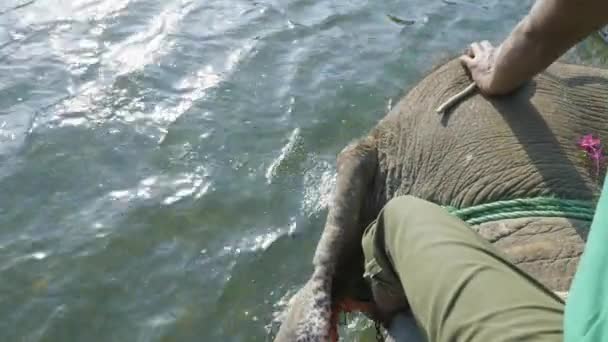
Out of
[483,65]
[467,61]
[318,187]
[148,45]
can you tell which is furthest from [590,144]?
[148,45]

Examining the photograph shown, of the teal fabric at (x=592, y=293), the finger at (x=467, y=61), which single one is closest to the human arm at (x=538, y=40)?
the finger at (x=467, y=61)

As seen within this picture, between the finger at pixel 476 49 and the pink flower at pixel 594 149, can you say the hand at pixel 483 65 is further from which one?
the pink flower at pixel 594 149

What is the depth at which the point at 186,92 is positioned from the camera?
588cm

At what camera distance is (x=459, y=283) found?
2.17 meters

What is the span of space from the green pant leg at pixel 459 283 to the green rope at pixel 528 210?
12.9 inches

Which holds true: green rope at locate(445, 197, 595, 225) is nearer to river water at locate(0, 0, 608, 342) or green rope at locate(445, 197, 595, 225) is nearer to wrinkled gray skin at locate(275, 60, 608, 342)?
wrinkled gray skin at locate(275, 60, 608, 342)

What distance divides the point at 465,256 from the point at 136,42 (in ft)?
15.6

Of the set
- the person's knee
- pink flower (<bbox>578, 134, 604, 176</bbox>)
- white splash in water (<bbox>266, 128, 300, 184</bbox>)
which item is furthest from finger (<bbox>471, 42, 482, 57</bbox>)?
white splash in water (<bbox>266, 128, 300, 184</bbox>)

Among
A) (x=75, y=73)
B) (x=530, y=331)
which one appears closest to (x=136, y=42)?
(x=75, y=73)

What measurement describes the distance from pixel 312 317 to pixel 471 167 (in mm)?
854

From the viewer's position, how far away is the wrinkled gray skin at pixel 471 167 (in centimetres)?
270

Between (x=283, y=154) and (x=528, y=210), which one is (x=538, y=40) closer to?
(x=528, y=210)

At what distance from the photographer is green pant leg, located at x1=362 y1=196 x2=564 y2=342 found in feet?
6.55

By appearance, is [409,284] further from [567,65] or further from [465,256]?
[567,65]
